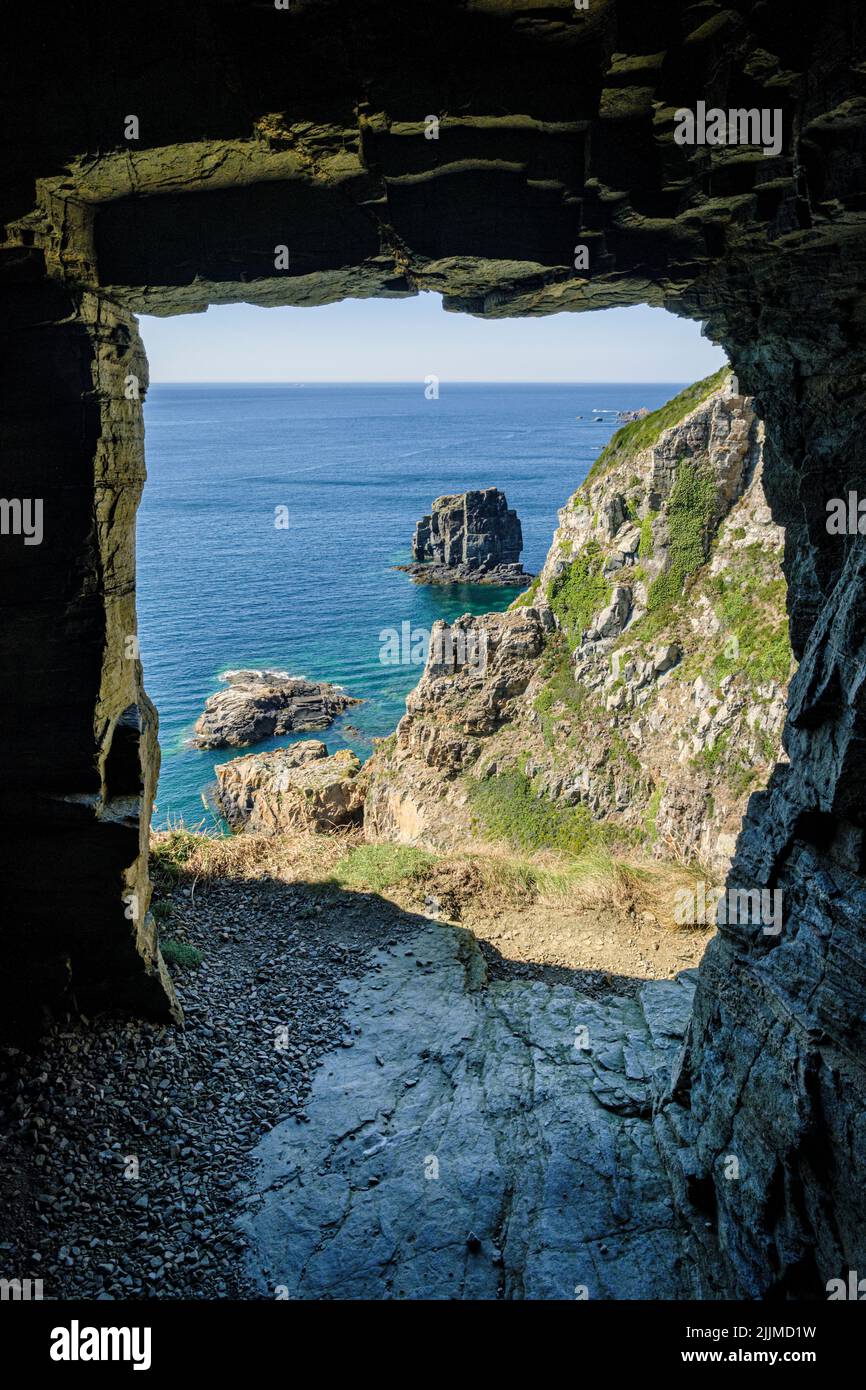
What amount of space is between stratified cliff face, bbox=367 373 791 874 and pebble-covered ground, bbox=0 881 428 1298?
13.6 metres

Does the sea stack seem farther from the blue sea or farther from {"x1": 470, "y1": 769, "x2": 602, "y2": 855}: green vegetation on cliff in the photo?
{"x1": 470, "y1": 769, "x2": 602, "y2": 855}: green vegetation on cliff

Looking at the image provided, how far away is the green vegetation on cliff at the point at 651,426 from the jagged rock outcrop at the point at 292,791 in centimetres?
1590

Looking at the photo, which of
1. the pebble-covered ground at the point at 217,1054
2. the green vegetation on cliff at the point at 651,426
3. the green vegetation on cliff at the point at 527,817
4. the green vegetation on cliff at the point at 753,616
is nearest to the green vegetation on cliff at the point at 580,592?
the green vegetation on cliff at the point at 651,426

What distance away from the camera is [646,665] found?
27.9 metres

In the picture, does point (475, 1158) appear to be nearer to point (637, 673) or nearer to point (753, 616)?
point (753, 616)

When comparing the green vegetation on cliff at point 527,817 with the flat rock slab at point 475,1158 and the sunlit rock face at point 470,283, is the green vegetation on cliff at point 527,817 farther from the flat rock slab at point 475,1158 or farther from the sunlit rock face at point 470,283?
the sunlit rock face at point 470,283

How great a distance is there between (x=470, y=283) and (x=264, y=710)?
47112 mm

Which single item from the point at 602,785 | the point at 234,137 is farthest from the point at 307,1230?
the point at 602,785

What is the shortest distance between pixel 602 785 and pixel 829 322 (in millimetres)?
19939

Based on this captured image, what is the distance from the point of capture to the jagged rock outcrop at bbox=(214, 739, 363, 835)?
2941cm

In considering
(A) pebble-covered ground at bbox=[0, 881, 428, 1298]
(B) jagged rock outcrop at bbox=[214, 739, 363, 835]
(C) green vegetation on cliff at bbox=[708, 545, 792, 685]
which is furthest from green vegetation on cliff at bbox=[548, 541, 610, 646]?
(A) pebble-covered ground at bbox=[0, 881, 428, 1298]

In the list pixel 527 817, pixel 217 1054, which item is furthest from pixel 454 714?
pixel 217 1054

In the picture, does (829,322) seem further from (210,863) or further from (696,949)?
(210,863)

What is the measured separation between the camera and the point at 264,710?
181 ft
